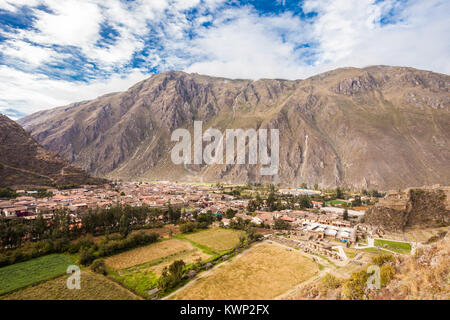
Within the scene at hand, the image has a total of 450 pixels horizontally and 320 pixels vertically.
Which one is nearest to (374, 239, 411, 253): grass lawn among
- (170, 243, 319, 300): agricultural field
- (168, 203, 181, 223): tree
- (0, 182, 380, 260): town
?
(0, 182, 380, 260): town

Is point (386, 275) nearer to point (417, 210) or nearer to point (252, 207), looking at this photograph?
point (417, 210)

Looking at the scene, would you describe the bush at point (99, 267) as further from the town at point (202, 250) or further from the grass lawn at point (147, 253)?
the grass lawn at point (147, 253)

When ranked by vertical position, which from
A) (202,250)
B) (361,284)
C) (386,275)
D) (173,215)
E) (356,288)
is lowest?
(202,250)

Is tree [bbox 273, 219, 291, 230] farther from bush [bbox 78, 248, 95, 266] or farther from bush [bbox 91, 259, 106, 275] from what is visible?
bush [bbox 78, 248, 95, 266]

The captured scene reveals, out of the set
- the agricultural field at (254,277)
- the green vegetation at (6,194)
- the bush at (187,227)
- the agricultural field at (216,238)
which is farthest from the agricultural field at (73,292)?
the green vegetation at (6,194)

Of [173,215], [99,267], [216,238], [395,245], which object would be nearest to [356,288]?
[99,267]

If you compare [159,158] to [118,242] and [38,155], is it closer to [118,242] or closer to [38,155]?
[38,155]
